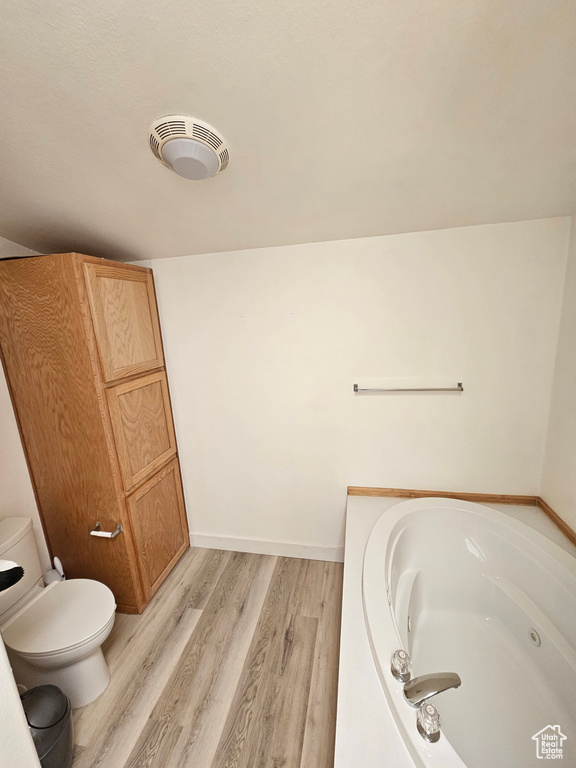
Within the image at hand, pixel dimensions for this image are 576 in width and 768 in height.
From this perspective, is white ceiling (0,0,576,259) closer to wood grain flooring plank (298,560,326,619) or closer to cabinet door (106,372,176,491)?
cabinet door (106,372,176,491)

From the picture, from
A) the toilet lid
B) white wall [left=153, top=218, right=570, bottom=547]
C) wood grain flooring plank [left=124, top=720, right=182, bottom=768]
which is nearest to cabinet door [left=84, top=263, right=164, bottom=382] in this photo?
white wall [left=153, top=218, right=570, bottom=547]

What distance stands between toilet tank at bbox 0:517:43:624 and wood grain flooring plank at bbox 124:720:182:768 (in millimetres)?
798

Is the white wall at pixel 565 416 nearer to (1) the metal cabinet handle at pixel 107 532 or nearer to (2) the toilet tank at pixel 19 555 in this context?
(1) the metal cabinet handle at pixel 107 532

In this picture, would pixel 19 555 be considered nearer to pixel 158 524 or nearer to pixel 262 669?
pixel 158 524

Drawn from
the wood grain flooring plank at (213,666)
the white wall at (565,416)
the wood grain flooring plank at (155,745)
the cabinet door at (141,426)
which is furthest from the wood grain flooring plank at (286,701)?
the white wall at (565,416)

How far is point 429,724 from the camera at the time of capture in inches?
30.7

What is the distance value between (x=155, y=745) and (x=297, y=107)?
2228 mm

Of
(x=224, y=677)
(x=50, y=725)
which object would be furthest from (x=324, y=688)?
(x=50, y=725)

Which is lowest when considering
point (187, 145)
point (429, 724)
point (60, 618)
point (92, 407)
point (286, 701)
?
point (286, 701)

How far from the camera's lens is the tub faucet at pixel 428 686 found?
79cm

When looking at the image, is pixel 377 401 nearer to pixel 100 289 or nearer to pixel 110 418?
pixel 110 418

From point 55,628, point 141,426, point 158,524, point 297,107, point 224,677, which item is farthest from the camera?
point 158,524

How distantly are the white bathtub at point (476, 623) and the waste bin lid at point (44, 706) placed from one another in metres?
1.11

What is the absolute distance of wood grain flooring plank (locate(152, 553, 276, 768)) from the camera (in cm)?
A: 120
